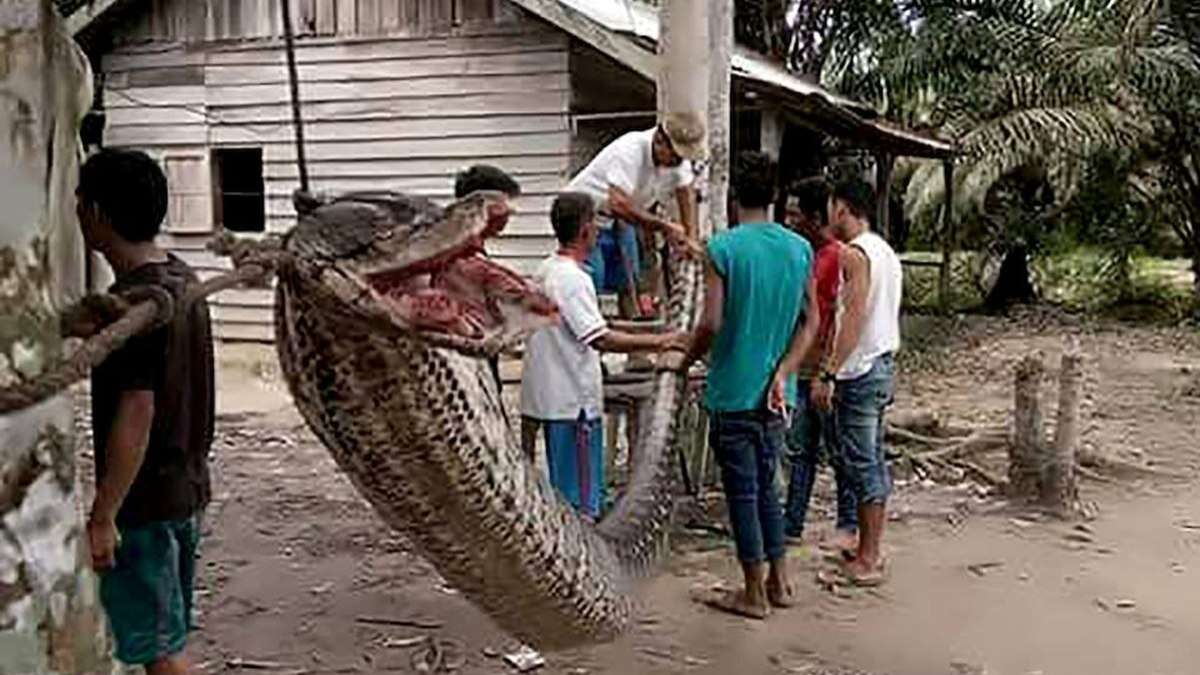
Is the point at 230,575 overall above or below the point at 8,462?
below

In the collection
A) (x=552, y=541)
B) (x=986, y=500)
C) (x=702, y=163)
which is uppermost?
(x=702, y=163)

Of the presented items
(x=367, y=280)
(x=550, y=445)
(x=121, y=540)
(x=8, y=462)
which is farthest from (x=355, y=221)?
(x=550, y=445)

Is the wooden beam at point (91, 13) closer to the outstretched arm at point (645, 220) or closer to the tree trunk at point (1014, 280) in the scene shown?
the outstretched arm at point (645, 220)

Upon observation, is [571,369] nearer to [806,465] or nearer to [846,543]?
[806,465]

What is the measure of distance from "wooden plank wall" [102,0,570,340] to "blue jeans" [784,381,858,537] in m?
6.22

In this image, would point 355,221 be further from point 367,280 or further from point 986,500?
point 986,500

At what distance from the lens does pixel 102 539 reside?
2.81 m

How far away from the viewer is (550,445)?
5.45 m

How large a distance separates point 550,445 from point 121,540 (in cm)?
252

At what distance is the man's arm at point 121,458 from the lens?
111 inches

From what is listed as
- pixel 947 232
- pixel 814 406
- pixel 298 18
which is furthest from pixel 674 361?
pixel 947 232

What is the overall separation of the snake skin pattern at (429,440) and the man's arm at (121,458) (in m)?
0.41

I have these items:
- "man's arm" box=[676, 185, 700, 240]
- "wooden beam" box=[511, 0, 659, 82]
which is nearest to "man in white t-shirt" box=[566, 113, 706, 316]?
"man's arm" box=[676, 185, 700, 240]

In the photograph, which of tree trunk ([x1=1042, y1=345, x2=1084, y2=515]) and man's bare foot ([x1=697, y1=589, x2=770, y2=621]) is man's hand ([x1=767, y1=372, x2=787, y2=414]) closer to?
man's bare foot ([x1=697, y1=589, x2=770, y2=621])
